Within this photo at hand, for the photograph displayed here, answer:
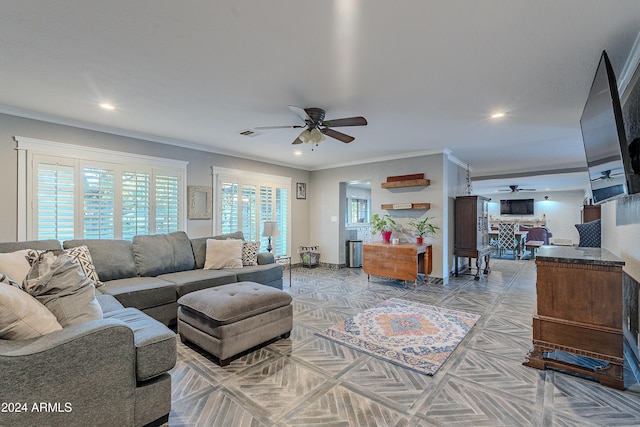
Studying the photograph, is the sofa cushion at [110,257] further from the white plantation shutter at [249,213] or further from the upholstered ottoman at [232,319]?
the white plantation shutter at [249,213]

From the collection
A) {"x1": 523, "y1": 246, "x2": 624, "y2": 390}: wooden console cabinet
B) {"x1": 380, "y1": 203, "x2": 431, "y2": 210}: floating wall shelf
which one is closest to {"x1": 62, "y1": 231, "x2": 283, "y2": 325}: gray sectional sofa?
{"x1": 380, "y1": 203, "x2": 431, "y2": 210}: floating wall shelf

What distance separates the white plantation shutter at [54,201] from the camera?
3553mm

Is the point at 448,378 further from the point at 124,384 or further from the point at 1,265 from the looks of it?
the point at 1,265

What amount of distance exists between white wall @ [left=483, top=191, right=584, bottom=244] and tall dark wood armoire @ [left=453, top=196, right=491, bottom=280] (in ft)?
27.2

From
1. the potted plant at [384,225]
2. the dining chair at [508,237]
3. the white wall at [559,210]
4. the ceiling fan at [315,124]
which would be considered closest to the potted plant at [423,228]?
the potted plant at [384,225]

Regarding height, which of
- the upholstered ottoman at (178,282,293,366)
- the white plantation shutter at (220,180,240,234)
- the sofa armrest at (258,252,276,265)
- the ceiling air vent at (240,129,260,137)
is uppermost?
the ceiling air vent at (240,129,260,137)

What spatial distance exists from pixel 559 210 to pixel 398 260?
10.6 meters

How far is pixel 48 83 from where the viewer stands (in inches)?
106

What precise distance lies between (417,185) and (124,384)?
507cm

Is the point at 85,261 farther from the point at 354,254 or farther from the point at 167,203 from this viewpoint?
the point at 354,254

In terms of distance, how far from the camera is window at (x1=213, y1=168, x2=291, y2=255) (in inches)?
216

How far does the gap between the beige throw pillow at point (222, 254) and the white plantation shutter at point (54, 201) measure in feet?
5.77

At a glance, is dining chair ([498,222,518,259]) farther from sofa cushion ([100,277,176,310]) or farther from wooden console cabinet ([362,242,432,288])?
sofa cushion ([100,277,176,310])

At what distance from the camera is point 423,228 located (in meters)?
5.40
